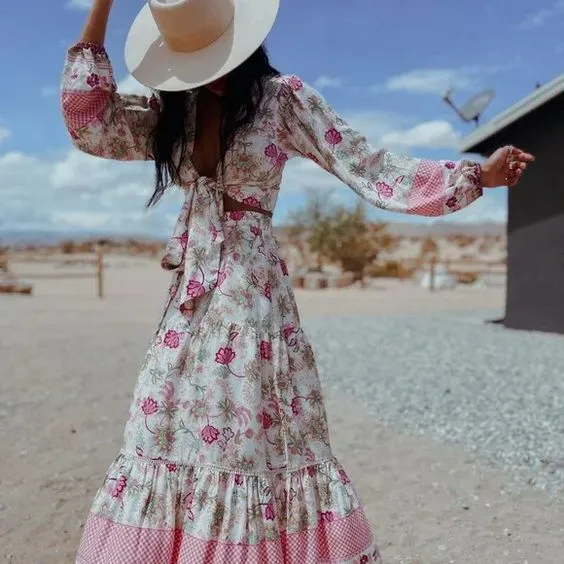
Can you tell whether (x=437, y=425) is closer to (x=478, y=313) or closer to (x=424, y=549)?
(x=424, y=549)

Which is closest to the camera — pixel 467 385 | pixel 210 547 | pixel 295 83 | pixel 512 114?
pixel 210 547

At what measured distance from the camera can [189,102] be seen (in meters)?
2.19

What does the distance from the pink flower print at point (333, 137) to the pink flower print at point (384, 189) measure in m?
0.16

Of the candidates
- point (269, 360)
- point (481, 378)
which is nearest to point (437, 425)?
point (481, 378)

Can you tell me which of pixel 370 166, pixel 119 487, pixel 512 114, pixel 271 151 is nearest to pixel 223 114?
pixel 271 151

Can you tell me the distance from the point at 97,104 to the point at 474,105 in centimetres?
944

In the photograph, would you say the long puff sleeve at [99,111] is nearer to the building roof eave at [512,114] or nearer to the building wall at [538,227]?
the building roof eave at [512,114]

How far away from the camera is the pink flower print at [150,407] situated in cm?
201

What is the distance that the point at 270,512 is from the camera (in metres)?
1.95

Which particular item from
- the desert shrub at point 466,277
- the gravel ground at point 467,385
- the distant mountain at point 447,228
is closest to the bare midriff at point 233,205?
the gravel ground at point 467,385

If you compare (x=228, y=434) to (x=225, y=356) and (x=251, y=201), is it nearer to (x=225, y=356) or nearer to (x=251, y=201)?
(x=225, y=356)

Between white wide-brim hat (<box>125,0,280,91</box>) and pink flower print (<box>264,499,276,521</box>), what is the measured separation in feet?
3.58

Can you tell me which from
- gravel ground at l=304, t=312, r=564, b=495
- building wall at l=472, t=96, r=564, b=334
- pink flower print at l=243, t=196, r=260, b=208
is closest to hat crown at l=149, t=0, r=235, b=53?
pink flower print at l=243, t=196, r=260, b=208

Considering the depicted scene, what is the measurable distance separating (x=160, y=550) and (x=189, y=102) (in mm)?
1191
